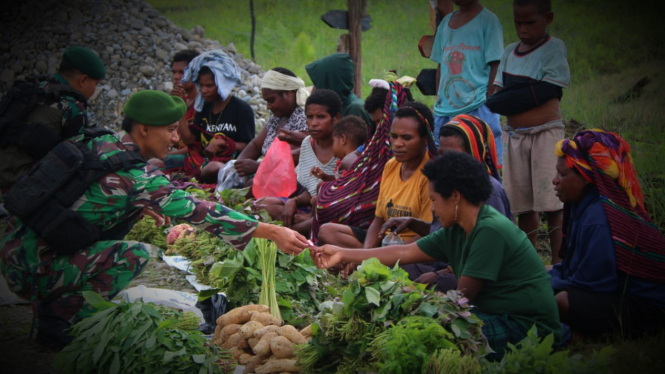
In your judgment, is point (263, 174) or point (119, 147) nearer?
point (119, 147)

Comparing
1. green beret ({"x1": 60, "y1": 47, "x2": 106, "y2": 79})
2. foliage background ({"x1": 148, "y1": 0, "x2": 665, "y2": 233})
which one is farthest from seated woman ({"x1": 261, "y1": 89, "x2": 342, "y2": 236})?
foliage background ({"x1": 148, "y1": 0, "x2": 665, "y2": 233})

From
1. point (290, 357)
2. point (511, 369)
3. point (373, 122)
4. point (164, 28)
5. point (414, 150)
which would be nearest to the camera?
point (511, 369)

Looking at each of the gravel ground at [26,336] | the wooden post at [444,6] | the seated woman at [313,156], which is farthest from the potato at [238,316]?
the wooden post at [444,6]

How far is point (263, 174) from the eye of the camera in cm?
675

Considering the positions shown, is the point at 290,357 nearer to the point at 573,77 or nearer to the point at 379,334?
the point at 379,334

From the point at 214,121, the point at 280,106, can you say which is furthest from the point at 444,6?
the point at 214,121

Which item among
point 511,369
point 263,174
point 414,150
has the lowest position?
point 263,174

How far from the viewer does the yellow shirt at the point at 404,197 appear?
14.9ft

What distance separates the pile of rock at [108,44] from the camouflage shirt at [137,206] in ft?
31.1

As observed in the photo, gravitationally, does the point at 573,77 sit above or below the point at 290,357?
above

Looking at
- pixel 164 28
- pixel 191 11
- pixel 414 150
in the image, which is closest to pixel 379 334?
pixel 414 150

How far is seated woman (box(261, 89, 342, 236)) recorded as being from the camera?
20.4 feet

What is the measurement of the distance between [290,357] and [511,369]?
4.15 feet

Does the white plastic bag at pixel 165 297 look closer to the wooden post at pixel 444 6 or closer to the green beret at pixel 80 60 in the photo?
the green beret at pixel 80 60
